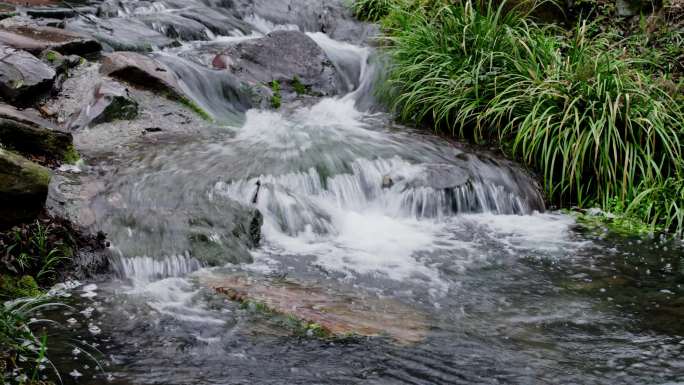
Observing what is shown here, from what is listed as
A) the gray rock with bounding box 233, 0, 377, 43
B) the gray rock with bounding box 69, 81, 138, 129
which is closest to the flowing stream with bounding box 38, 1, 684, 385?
the gray rock with bounding box 69, 81, 138, 129

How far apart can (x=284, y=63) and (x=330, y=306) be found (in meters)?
5.36

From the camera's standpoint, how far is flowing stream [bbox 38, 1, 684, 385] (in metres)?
3.29

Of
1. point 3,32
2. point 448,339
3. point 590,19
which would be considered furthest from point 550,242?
point 3,32

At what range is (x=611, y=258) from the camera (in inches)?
200

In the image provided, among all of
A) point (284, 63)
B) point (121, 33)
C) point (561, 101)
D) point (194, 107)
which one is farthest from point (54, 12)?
point (561, 101)

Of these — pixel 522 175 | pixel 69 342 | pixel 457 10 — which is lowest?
pixel 69 342

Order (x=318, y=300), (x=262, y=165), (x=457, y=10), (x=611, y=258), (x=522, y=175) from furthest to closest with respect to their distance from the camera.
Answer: (x=457, y=10)
(x=522, y=175)
(x=262, y=165)
(x=611, y=258)
(x=318, y=300)

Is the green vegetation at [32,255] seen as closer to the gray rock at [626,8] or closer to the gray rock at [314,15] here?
the gray rock at [314,15]

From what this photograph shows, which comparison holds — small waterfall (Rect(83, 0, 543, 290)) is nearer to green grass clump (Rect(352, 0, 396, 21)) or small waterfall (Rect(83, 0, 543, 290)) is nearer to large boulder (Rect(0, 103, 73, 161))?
large boulder (Rect(0, 103, 73, 161))

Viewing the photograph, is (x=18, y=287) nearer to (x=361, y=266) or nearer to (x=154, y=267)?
(x=154, y=267)

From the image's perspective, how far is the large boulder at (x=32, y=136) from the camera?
4.77 m

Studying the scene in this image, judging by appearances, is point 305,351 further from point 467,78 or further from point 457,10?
point 457,10

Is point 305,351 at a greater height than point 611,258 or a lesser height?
lesser

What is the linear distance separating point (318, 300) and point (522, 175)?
3.20 metres
